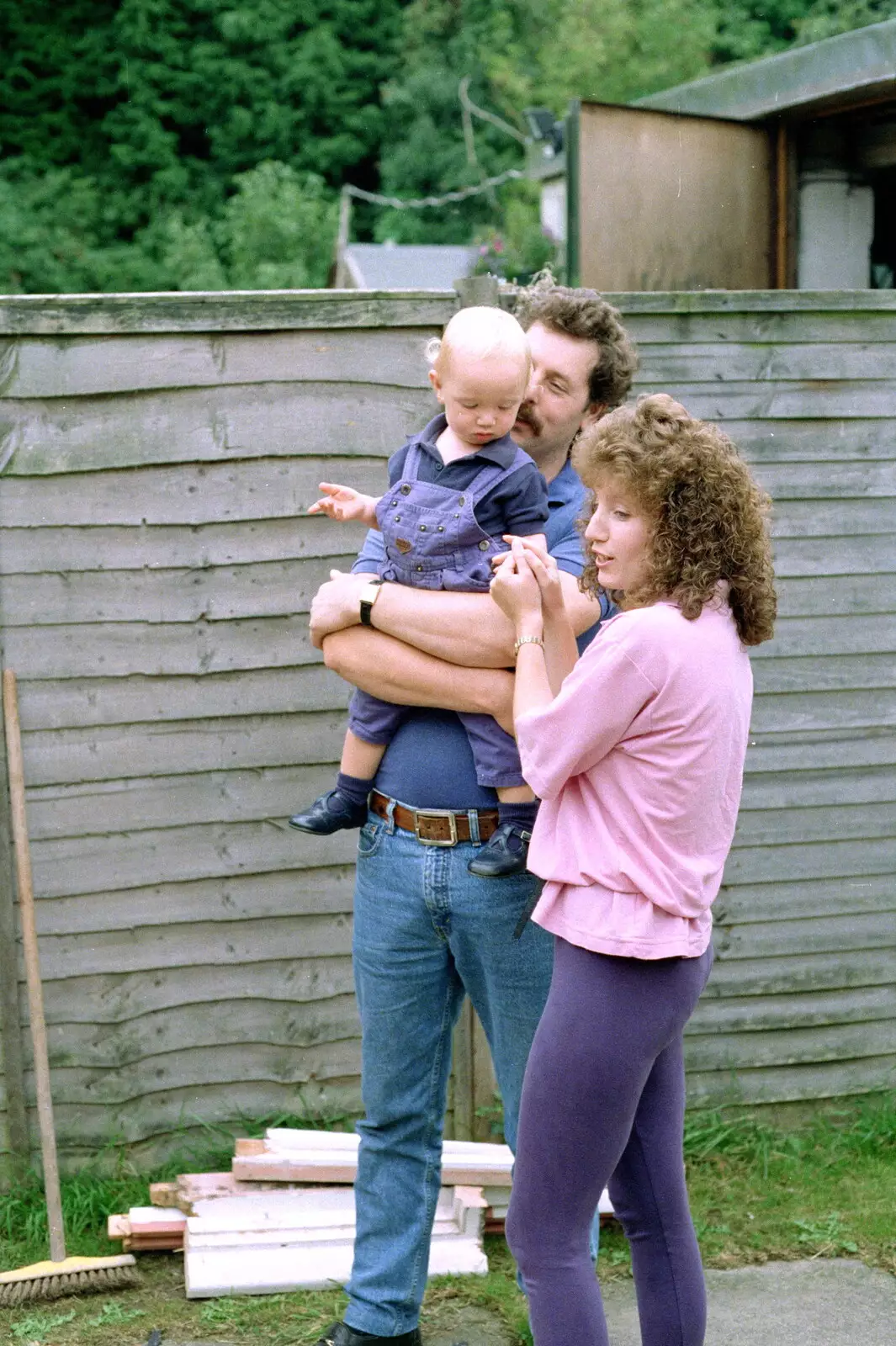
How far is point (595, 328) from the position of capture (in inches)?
102

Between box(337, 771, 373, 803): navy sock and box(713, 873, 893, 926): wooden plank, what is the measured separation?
1.32 m

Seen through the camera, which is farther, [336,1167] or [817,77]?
[817,77]

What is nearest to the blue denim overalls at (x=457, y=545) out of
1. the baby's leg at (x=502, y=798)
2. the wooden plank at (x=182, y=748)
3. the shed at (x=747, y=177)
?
the baby's leg at (x=502, y=798)

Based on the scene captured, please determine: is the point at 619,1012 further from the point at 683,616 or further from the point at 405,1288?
the point at 405,1288

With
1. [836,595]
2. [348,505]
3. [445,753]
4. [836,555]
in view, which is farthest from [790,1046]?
[348,505]

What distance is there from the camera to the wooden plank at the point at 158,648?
3.38m

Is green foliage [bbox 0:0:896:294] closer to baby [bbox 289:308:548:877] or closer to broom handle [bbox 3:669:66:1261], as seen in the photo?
broom handle [bbox 3:669:66:1261]

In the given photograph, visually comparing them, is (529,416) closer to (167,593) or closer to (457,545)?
(457,545)

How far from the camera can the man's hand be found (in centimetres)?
256

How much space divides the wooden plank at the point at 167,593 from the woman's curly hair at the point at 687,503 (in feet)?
4.61

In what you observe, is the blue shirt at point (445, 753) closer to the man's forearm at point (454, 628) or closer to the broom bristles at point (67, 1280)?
the man's forearm at point (454, 628)

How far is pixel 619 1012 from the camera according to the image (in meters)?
2.12

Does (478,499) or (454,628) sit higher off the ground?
(478,499)

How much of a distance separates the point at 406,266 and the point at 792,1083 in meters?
18.4
